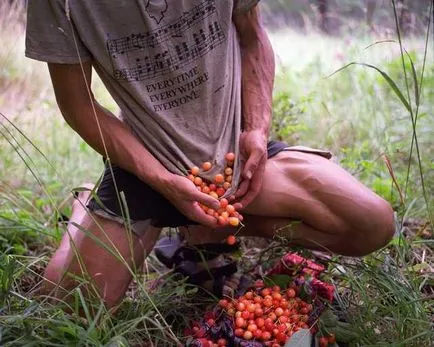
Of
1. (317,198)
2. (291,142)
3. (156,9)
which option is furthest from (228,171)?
(291,142)

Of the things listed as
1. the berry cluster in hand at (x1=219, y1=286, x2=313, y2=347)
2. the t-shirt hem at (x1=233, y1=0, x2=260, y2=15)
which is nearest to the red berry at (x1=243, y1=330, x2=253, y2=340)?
the berry cluster in hand at (x1=219, y1=286, x2=313, y2=347)

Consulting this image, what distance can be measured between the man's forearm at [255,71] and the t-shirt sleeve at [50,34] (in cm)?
52

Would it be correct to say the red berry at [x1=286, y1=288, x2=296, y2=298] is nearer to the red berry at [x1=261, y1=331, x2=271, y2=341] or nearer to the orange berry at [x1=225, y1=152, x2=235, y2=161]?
the red berry at [x1=261, y1=331, x2=271, y2=341]

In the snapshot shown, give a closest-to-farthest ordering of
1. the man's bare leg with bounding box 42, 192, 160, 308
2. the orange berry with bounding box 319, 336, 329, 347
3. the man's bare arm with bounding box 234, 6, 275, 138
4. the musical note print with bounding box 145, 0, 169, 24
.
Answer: the orange berry with bounding box 319, 336, 329, 347, the musical note print with bounding box 145, 0, 169, 24, the man's bare leg with bounding box 42, 192, 160, 308, the man's bare arm with bounding box 234, 6, 275, 138

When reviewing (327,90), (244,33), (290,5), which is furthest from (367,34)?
(244,33)

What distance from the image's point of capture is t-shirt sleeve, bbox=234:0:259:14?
163 centimetres

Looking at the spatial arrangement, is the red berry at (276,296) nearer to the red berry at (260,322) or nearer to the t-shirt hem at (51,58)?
the red berry at (260,322)

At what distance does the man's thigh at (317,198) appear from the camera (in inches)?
62.7

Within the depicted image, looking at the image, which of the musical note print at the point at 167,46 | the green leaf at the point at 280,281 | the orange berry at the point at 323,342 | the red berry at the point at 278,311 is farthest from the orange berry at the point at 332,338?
the musical note print at the point at 167,46

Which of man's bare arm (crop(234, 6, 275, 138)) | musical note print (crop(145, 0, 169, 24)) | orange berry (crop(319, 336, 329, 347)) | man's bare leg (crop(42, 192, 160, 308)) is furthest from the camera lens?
man's bare arm (crop(234, 6, 275, 138))

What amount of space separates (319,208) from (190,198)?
0.37 m

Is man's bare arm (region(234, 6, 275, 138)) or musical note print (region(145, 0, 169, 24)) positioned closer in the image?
musical note print (region(145, 0, 169, 24))

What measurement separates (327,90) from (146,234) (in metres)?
2.17

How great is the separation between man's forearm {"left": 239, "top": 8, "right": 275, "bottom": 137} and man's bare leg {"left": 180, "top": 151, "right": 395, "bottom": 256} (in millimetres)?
149
